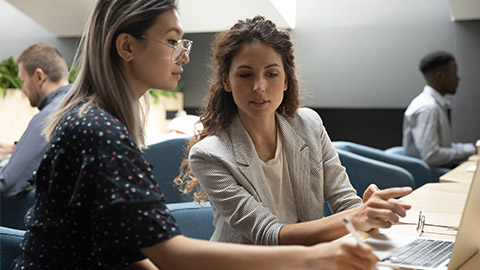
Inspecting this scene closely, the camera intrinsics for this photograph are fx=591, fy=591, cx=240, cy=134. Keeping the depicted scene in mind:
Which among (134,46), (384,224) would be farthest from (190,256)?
(384,224)

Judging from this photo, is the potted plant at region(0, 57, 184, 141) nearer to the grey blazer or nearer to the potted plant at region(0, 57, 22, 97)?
the potted plant at region(0, 57, 22, 97)

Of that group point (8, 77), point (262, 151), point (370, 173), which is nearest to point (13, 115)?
point (8, 77)

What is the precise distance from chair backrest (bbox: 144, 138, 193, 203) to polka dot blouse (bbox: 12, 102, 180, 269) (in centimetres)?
155

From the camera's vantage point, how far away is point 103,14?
134 cm

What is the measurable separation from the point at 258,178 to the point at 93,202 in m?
0.74

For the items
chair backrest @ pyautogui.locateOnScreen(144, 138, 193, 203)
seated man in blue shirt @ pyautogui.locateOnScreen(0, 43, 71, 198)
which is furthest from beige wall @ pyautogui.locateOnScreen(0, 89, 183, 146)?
chair backrest @ pyautogui.locateOnScreen(144, 138, 193, 203)

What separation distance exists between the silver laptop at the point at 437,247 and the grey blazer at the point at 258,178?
13.4 inches

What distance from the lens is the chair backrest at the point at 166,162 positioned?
284 cm

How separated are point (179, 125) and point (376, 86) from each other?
2.21m

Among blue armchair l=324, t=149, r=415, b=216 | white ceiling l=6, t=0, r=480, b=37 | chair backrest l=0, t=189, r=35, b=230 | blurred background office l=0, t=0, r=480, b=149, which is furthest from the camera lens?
blurred background office l=0, t=0, r=480, b=149

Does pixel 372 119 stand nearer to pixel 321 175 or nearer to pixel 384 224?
pixel 321 175

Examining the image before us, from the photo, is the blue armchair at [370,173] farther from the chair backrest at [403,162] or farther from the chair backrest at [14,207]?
the chair backrest at [14,207]

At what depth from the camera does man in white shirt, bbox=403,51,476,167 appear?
4602 mm

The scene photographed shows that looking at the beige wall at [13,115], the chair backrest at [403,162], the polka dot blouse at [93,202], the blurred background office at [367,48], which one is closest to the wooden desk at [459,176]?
the chair backrest at [403,162]
